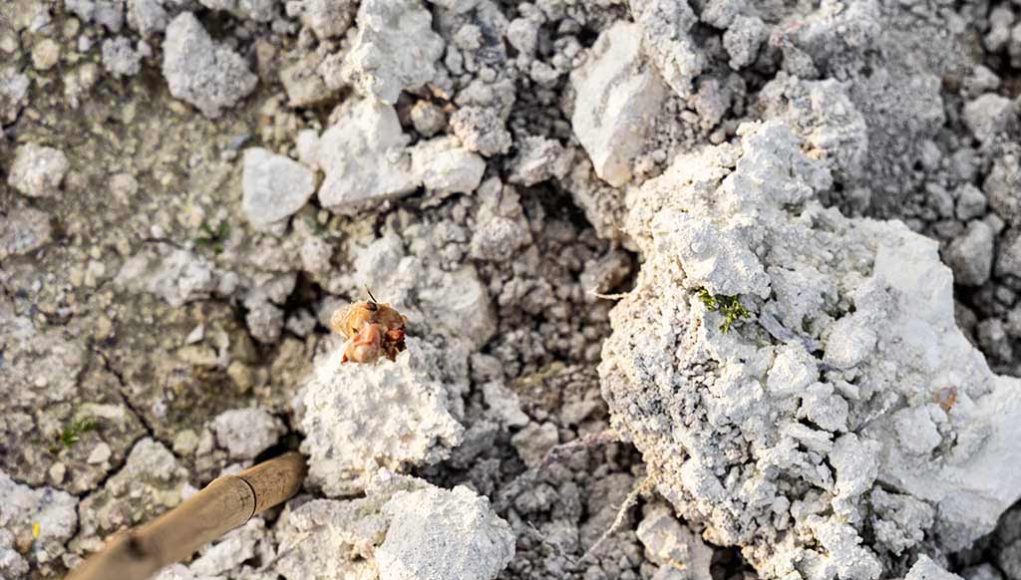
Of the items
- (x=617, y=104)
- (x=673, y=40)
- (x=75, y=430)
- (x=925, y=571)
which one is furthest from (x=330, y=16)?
(x=925, y=571)

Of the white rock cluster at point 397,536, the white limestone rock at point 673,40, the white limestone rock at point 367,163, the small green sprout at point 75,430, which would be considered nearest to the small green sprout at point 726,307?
the white limestone rock at point 673,40

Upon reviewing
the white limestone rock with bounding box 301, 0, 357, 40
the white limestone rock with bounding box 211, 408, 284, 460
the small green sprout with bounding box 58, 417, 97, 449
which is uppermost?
the white limestone rock with bounding box 301, 0, 357, 40

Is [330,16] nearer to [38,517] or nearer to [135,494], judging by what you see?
[135,494]

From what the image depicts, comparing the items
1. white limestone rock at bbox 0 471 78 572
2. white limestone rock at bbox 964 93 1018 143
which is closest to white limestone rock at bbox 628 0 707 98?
white limestone rock at bbox 964 93 1018 143

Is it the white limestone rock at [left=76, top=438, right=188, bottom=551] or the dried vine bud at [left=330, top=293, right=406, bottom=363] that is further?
the white limestone rock at [left=76, top=438, right=188, bottom=551]

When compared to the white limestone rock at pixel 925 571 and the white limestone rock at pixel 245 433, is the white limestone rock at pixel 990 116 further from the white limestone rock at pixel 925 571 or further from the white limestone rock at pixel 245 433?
the white limestone rock at pixel 245 433

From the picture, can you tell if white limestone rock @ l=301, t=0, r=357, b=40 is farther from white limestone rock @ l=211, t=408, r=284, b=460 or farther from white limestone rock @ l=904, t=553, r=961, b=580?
white limestone rock @ l=904, t=553, r=961, b=580
